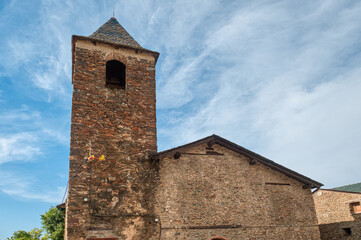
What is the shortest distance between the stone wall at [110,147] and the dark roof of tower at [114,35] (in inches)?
19.1

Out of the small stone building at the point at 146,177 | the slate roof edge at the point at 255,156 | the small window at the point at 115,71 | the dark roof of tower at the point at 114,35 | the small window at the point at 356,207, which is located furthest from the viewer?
the small window at the point at 356,207

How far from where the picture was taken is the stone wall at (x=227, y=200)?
10.4 m

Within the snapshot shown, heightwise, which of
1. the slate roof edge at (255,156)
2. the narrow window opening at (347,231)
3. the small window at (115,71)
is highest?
the small window at (115,71)

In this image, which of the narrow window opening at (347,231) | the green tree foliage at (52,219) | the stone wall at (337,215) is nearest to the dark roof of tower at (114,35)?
the stone wall at (337,215)

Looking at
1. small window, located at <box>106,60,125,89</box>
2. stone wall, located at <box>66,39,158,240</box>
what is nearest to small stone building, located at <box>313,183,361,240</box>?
stone wall, located at <box>66,39,158,240</box>

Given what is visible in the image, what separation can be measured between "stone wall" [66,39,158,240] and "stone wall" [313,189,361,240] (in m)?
10.2

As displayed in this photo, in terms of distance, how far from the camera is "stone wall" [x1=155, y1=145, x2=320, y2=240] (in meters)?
10.4

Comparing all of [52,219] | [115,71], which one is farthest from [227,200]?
[52,219]

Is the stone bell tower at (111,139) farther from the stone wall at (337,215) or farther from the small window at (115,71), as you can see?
the stone wall at (337,215)

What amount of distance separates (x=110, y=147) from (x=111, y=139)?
30 cm

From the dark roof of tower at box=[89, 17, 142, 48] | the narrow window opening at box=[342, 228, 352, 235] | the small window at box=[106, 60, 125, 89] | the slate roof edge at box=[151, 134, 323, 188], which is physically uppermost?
the dark roof of tower at box=[89, 17, 142, 48]

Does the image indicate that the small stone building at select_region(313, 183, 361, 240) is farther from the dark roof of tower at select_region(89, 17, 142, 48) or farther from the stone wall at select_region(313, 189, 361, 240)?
the dark roof of tower at select_region(89, 17, 142, 48)

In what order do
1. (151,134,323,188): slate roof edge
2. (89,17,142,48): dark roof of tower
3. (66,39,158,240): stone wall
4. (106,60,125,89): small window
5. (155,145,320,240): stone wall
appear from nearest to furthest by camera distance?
(66,39,158,240): stone wall
(155,145,320,240): stone wall
(151,134,323,188): slate roof edge
(89,17,142,48): dark roof of tower
(106,60,125,89): small window

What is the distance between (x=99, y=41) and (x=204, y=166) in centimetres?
640
